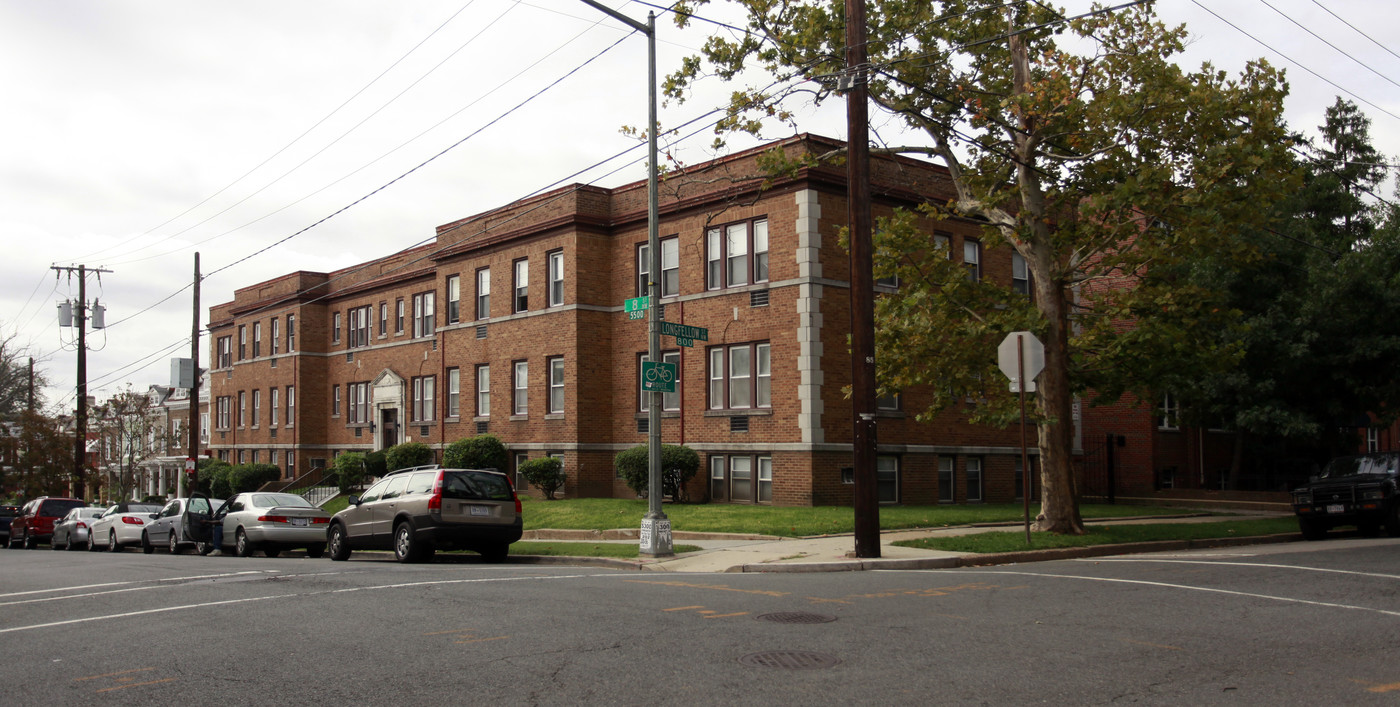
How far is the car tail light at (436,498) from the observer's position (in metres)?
16.7

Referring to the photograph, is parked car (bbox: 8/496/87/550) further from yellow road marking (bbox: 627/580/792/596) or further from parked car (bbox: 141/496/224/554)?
yellow road marking (bbox: 627/580/792/596)

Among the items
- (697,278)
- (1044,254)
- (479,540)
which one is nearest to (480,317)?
(697,278)

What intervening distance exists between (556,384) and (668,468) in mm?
6297

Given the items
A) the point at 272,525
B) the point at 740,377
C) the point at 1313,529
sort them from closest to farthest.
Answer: the point at 1313,529
the point at 272,525
the point at 740,377

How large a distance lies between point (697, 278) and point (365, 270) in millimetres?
21125

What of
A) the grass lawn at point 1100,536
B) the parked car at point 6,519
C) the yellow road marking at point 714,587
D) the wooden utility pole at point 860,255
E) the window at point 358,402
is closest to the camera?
the yellow road marking at point 714,587

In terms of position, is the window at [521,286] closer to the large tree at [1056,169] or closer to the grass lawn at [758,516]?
the grass lawn at [758,516]

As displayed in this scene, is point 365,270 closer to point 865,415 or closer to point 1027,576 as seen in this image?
point 865,415

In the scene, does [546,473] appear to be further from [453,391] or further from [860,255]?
[860,255]

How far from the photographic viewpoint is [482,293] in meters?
35.4

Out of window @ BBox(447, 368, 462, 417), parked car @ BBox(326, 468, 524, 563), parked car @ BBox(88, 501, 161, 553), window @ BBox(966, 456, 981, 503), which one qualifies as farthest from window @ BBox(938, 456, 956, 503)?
parked car @ BBox(88, 501, 161, 553)

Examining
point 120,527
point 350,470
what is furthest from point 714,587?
point 350,470

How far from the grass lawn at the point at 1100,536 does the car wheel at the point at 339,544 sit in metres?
9.59

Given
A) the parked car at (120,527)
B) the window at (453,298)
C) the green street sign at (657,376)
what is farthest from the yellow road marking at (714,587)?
the window at (453,298)
